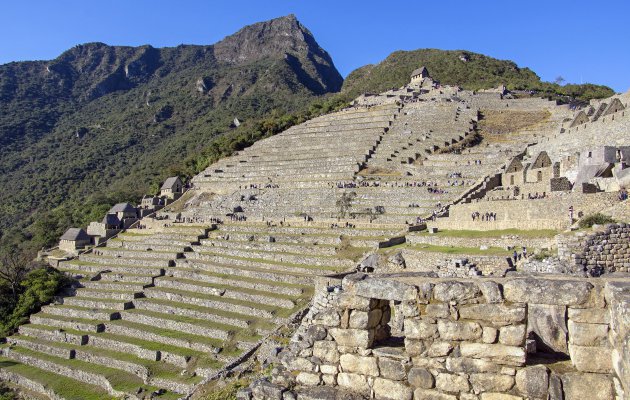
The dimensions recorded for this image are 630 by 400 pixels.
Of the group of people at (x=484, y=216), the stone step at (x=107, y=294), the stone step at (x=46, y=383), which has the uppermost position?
the group of people at (x=484, y=216)

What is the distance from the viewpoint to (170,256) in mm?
25984

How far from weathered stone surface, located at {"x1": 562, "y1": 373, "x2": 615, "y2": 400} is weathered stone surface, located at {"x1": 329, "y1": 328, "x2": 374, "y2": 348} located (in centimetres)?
152

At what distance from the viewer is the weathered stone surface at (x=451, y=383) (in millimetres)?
3609

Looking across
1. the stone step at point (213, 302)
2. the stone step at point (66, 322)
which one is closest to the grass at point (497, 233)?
the stone step at point (213, 302)

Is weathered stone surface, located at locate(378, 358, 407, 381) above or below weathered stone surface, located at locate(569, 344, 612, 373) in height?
below

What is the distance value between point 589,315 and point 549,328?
3.27ft

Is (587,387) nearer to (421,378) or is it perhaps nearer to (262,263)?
(421,378)

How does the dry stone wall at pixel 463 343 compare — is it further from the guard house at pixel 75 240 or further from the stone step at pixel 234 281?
the guard house at pixel 75 240

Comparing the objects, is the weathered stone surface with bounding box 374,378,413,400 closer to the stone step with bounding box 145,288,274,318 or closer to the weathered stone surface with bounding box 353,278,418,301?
the weathered stone surface with bounding box 353,278,418,301

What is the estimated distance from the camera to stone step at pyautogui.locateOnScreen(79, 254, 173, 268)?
25.5 metres

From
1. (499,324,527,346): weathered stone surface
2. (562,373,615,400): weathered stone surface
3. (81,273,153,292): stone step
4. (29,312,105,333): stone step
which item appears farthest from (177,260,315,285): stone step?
(562,373,615,400): weathered stone surface

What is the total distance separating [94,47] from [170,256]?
139271 millimetres

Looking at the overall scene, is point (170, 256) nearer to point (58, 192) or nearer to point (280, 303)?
point (280, 303)

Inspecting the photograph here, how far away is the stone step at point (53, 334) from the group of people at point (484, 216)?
58.0ft
